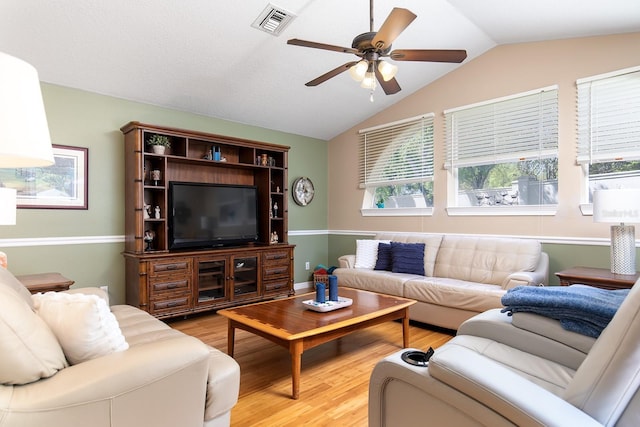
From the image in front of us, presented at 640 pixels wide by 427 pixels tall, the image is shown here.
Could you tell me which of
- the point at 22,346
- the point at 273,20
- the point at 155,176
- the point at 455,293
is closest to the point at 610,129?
the point at 455,293

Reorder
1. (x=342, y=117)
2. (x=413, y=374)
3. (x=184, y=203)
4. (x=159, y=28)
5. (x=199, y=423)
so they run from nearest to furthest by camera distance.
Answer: (x=413, y=374), (x=199, y=423), (x=159, y=28), (x=184, y=203), (x=342, y=117)

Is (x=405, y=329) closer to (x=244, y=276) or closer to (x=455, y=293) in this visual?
(x=455, y=293)

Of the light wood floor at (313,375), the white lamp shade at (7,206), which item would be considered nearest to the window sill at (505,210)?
the light wood floor at (313,375)

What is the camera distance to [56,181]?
3.55m

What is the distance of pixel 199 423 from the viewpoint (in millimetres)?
1508

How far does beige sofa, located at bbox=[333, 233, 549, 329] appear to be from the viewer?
3.23 meters

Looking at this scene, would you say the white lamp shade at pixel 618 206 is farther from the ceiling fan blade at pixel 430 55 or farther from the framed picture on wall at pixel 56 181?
the framed picture on wall at pixel 56 181

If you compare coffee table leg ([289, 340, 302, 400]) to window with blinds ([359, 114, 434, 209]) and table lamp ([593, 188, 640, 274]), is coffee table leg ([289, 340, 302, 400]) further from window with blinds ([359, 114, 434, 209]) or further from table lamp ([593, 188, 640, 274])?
window with blinds ([359, 114, 434, 209])

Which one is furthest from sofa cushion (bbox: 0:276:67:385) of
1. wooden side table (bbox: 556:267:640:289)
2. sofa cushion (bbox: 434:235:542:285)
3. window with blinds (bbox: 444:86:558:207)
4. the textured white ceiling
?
window with blinds (bbox: 444:86:558:207)

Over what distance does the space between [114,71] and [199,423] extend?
3.37 m

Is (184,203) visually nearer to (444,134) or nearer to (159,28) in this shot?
(159,28)

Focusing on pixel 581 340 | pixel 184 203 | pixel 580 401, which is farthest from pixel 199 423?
pixel 184 203

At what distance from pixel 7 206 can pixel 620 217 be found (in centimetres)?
450

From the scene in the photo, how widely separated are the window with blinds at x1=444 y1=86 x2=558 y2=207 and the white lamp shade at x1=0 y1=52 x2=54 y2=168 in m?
4.13
